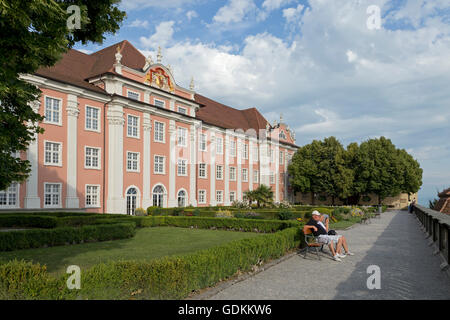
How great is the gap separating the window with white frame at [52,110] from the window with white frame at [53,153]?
1.63 meters

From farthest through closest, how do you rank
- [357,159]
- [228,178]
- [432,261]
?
[357,159] < [228,178] < [432,261]

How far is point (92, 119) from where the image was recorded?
26.5 metres

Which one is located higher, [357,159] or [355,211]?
[357,159]

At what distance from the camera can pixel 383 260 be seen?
378 inches

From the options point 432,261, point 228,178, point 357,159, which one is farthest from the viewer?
point 357,159

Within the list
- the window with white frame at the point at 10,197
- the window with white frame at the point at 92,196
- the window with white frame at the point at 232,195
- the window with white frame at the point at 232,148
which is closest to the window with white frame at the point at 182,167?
the window with white frame at the point at 92,196

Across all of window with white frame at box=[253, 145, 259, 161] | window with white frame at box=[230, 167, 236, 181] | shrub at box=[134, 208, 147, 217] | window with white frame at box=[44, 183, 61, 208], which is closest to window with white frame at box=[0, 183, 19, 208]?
window with white frame at box=[44, 183, 61, 208]

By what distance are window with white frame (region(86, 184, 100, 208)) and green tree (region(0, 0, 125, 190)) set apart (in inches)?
759

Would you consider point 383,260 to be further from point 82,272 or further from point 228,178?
point 228,178

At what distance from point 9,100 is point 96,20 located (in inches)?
90.9

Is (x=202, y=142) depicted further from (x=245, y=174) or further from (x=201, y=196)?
(x=245, y=174)

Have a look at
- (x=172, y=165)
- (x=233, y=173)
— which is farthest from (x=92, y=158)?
(x=233, y=173)

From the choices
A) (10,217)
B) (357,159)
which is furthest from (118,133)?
(357,159)

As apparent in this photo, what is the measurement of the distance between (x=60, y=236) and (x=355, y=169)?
150ft
